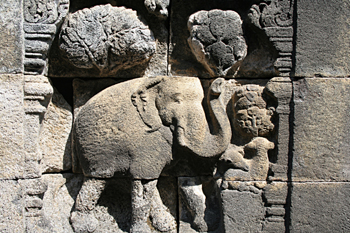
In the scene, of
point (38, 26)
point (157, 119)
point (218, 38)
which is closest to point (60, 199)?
point (157, 119)

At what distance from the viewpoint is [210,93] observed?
2.75 metres

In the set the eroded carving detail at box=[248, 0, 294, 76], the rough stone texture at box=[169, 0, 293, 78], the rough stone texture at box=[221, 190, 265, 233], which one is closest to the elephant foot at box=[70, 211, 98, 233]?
the rough stone texture at box=[221, 190, 265, 233]

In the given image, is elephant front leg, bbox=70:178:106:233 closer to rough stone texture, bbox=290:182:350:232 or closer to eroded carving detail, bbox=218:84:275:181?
eroded carving detail, bbox=218:84:275:181

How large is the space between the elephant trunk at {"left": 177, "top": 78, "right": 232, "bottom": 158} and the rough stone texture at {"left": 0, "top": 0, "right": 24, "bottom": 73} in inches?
52.8

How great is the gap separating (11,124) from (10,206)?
611 mm

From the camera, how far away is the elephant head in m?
2.69

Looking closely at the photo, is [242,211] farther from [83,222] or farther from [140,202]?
[83,222]

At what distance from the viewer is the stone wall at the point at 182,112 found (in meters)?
2.63

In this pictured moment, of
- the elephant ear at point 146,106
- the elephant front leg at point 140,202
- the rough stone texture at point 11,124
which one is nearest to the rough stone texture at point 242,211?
the elephant front leg at point 140,202

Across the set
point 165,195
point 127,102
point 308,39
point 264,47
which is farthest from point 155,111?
point 308,39

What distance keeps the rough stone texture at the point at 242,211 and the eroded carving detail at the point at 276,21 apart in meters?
1.19

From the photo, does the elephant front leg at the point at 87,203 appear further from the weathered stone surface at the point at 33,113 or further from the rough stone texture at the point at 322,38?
the rough stone texture at the point at 322,38

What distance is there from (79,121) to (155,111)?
0.60m

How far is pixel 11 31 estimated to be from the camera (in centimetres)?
255
